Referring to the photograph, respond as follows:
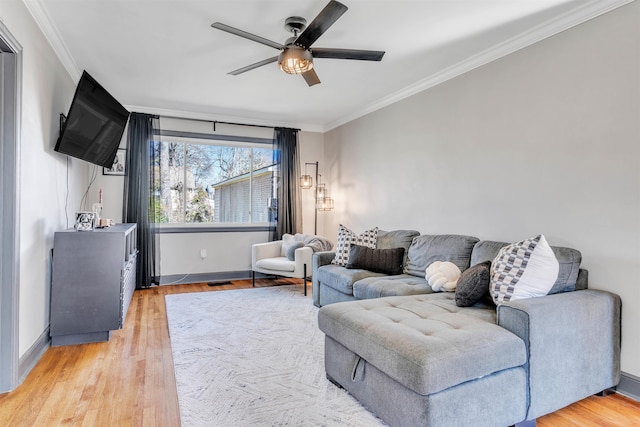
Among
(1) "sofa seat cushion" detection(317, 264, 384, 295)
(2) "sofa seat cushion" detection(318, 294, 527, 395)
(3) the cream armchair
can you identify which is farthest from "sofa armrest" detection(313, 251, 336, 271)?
(2) "sofa seat cushion" detection(318, 294, 527, 395)

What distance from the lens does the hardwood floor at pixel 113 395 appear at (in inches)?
79.6

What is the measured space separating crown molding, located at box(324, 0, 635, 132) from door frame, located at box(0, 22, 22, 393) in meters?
3.46

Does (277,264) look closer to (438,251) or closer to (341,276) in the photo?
(341,276)

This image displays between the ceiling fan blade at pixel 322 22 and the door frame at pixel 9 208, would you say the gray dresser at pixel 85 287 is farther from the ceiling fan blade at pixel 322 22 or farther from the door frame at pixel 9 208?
the ceiling fan blade at pixel 322 22

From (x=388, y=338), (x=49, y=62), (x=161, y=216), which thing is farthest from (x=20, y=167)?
(x=161, y=216)

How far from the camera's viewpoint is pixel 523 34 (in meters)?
2.93

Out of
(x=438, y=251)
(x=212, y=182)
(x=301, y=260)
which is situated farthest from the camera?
(x=212, y=182)

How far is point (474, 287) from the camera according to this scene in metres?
2.43

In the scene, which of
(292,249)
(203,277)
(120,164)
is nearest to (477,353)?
(292,249)

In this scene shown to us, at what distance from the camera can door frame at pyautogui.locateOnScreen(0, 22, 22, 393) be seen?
230cm

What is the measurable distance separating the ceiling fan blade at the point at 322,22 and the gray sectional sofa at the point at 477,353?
1.76 meters

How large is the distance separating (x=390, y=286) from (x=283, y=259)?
2270 millimetres

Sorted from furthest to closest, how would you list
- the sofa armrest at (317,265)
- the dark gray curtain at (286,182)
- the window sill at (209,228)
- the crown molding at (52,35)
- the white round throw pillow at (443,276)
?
the dark gray curtain at (286,182), the window sill at (209,228), the sofa armrest at (317,265), the white round throw pillow at (443,276), the crown molding at (52,35)

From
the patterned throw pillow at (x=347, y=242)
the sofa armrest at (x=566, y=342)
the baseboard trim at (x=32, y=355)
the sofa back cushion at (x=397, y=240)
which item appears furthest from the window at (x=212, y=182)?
the sofa armrest at (x=566, y=342)
